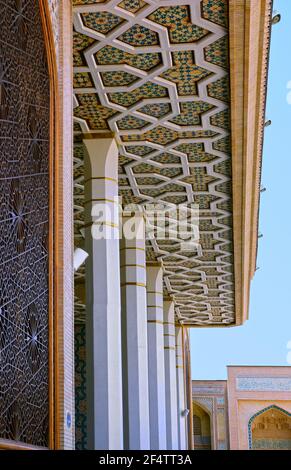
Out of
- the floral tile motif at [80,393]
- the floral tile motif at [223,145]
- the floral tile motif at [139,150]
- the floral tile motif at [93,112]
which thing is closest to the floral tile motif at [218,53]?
the floral tile motif at [93,112]

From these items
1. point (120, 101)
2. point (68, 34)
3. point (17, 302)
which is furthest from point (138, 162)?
point (17, 302)

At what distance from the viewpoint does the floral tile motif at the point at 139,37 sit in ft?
20.2

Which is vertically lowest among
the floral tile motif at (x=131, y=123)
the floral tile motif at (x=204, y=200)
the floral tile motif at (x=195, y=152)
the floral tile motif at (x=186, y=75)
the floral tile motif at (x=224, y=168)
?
the floral tile motif at (x=186, y=75)

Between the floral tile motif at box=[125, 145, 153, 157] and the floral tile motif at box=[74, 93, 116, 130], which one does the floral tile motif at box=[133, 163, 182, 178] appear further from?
the floral tile motif at box=[74, 93, 116, 130]

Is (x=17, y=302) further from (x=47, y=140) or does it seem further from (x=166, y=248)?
(x=166, y=248)

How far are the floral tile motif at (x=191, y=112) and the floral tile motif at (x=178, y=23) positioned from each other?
3.52 ft

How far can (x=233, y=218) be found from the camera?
34.1 feet

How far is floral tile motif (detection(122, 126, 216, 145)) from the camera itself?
7.89 meters

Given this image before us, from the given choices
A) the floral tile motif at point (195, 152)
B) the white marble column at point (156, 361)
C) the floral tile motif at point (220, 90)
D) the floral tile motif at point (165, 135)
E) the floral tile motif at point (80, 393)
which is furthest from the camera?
the floral tile motif at point (80, 393)

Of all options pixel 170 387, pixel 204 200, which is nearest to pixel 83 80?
pixel 204 200

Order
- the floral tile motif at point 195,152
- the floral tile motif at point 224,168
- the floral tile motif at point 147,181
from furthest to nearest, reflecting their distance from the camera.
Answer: the floral tile motif at point 147,181 < the floral tile motif at point 224,168 < the floral tile motif at point 195,152

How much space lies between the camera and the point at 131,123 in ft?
25.2

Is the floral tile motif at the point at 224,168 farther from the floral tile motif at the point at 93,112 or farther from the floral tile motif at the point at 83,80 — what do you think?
the floral tile motif at the point at 83,80

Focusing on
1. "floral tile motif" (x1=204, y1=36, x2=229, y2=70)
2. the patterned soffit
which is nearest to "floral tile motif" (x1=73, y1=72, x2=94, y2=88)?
the patterned soffit
